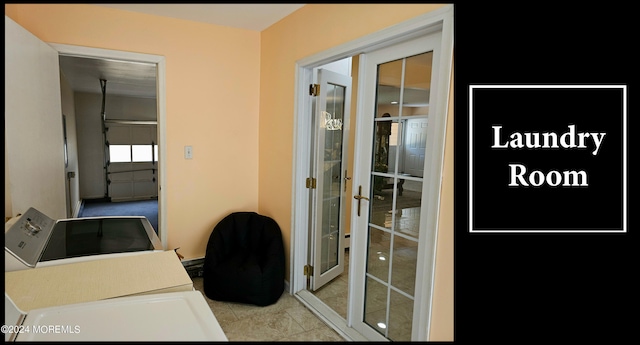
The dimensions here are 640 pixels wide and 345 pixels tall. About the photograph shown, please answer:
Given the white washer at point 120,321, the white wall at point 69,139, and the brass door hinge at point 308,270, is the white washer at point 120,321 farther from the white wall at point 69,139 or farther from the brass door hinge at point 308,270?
the white wall at point 69,139

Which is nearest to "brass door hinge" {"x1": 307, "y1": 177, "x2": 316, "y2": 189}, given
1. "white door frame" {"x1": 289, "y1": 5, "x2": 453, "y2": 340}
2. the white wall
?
"white door frame" {"x1": 289, "y1": 5, "x2": 453, "y2": 340}

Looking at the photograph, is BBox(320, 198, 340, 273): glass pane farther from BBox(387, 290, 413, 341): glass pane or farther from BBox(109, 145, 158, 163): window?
BBox(109, 145, 158, 163): window

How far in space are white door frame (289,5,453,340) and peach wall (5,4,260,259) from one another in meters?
0.56

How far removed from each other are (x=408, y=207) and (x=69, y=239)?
1.43 meters

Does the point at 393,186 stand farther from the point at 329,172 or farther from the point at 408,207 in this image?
the point at 329,172

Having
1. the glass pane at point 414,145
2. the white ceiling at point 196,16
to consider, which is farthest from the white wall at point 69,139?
the glass pane at point 414,145

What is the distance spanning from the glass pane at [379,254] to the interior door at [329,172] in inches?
26.9

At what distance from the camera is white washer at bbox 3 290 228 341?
0.67m

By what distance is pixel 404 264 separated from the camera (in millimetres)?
1369

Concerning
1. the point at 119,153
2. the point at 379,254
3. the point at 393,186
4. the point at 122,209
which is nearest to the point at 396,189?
the point at 393,186
